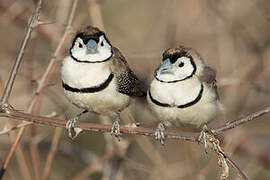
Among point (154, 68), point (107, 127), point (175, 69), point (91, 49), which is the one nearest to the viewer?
point (107, 127)

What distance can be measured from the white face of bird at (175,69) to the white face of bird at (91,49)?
0.36 m

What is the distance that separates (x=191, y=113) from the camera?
3.47 m

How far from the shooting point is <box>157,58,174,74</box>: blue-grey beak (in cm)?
347

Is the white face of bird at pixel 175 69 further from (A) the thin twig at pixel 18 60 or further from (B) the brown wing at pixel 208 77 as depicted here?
(A) the thin twig at pixel 18 60

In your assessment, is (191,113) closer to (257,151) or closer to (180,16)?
(257,151)

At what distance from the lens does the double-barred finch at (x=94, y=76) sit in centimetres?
344

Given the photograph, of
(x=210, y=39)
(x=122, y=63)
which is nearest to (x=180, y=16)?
(x=210, y=39)

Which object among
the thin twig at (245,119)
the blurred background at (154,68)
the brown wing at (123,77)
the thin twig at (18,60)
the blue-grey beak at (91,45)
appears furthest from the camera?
the blurred background at (154,68)

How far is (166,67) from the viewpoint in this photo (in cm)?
346

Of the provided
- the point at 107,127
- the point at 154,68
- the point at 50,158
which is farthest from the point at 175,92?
the point at 154,68

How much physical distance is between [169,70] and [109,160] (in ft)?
4.74

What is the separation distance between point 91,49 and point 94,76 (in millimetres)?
165

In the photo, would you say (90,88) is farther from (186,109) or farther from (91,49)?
(186,109)

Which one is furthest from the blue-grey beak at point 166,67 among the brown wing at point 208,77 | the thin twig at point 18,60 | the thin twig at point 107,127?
the thin twig at point 18,60
